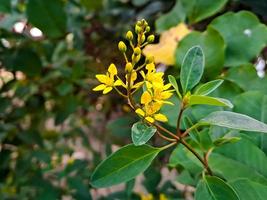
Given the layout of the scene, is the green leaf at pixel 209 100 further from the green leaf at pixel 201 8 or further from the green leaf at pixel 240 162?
the green leaf at pixel 201 8

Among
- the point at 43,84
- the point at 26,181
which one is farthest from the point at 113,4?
the point at 26,181

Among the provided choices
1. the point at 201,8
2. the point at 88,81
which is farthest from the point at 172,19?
the point at 88,81

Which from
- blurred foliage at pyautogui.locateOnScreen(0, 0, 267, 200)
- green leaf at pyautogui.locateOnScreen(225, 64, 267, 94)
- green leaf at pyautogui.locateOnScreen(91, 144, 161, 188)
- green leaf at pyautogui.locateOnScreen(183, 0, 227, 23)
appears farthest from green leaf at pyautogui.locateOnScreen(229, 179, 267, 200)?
green leaf at pyautogui.locateOnScreen(183, 0, 227, 23)

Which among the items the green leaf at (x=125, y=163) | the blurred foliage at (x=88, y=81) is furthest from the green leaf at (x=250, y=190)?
the green leaf at (x=125, y=163)

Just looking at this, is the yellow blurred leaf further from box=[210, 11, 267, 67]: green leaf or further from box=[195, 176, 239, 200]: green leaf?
box=[195, 176, 239, 200]: green leaf

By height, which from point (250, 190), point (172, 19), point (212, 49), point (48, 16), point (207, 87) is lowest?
point (250, 190)

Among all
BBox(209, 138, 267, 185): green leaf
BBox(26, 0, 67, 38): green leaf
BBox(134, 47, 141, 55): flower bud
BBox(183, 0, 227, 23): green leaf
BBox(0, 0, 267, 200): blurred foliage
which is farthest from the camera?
BBox(26, 0, 67, 38): green leaf

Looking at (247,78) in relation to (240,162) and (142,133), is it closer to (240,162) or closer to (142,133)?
(240,162)
